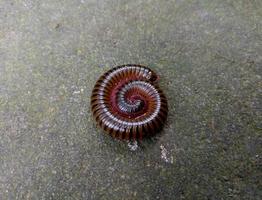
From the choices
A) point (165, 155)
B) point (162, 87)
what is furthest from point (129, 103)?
point (165, 155)

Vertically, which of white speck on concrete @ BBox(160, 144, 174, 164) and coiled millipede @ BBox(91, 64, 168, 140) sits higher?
coiled millipede @ BBox(91, 64, 168, 140)

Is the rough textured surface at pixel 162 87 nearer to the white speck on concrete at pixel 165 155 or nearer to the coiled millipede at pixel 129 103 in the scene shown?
the white speck on concrete at pixel 165 155

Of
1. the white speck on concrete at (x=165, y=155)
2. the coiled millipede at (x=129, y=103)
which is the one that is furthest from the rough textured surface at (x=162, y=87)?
the coiled millipede at (x=129, y=103)

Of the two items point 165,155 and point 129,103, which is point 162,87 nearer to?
point 129,103

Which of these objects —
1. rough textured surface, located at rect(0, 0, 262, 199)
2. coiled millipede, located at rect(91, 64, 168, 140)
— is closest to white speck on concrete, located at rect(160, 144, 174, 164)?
rough textured surface, located at rect(0, 0, 262, 199)

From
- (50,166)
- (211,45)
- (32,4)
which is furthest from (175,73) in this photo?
(32,4)

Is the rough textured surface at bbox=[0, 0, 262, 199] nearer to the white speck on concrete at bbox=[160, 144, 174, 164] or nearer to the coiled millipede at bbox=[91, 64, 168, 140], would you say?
the white speck on concrete at bbox=[160, 144, 174, 164]
